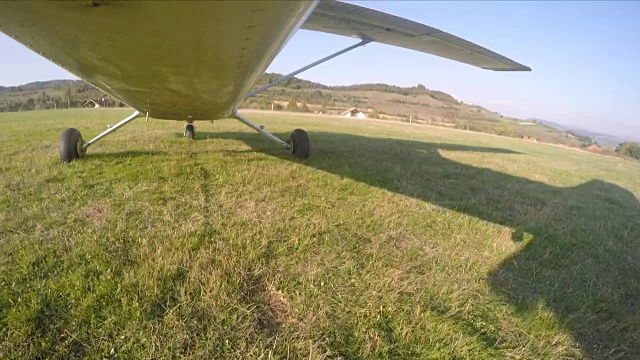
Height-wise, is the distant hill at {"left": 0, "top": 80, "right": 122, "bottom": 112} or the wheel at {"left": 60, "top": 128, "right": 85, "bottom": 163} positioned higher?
the distant hill at {"left": 0, "top": 80, "right": 122, "bottom": 112}

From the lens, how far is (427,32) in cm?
436

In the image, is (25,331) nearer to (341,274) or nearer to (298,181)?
(341,274)

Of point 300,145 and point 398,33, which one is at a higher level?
point 398,33

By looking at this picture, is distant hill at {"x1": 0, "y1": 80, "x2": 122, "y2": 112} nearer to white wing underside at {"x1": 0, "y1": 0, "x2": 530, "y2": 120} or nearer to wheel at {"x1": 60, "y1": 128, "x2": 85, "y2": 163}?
wheel at {"x1": 60, "y1": 128, "x2": 85, "y2": 163}

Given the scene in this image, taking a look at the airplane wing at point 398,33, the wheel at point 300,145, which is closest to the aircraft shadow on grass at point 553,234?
the wheel at point 300,145

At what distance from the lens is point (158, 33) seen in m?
1.24

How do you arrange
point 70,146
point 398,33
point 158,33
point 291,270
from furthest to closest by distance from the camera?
point 398,33 < point 70,146 < point 291,270 < point 158,33

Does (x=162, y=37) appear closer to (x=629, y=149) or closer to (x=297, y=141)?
(x=297, y=141)

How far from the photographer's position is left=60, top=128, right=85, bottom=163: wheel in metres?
4.11

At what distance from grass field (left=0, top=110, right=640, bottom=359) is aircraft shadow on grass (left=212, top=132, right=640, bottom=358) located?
2cm

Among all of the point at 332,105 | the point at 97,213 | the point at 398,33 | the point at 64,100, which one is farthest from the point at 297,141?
the point at 332,105

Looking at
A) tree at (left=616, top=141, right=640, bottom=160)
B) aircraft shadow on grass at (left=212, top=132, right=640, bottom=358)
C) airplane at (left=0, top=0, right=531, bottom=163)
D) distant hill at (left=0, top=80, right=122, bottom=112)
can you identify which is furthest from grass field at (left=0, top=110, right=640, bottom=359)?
tree at (left=616, top=141, right=640, bottom=160)

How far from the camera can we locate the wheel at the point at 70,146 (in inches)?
162

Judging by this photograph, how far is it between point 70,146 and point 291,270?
4022 millimetres
